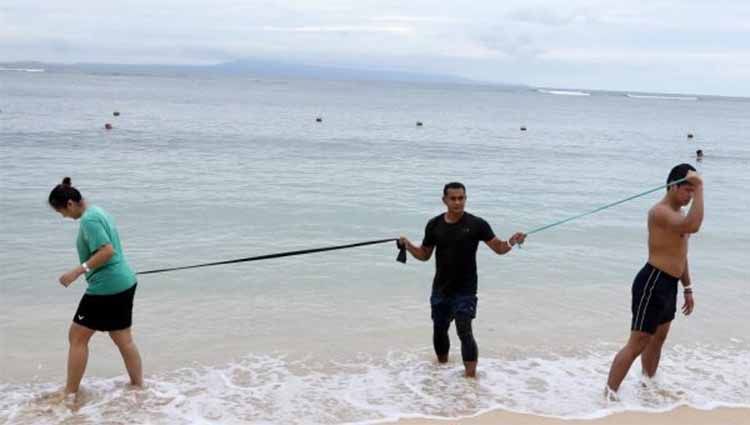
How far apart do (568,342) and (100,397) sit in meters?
4.36

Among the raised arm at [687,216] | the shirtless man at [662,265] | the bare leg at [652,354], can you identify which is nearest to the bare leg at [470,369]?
the shirtless man at [662,265]

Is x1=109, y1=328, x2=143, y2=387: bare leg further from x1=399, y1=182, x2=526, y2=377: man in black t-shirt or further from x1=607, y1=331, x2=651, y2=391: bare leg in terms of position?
x1=607, y1=331, x2=651, y2=391: bare leg

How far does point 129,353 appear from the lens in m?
5.94

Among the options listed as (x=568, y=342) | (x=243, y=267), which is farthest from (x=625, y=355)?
(x=243, y=267)

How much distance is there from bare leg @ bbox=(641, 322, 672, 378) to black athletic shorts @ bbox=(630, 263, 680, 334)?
0.36m

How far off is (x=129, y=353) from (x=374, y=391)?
1.90 metres

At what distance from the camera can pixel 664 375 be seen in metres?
6.75

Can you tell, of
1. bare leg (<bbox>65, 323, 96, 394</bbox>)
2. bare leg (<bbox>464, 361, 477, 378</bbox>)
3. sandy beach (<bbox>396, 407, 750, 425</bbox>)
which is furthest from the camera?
bare leg (<bbox>464, 361, 477, 378</bbox>)

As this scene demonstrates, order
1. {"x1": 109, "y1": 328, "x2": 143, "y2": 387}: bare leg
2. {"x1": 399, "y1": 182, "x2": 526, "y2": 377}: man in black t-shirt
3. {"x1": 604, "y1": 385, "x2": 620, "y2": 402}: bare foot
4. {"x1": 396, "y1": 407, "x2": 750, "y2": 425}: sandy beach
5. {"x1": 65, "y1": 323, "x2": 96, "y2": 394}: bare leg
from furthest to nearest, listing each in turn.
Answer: {"x1": 399, "y1": 182, "x2": 526, "y2": 377}: man in black t-shirt < {"x1": 604, "y1": 385, "x2": 620, "y2": 402}: bare foot < {"x1": 109, "y1": 328, "x2": 143, "y2": 387}: bare leg < {"x1": 65, "y1": 323, "x2": 96, "y2": 394}: bare leg < {"x1": 396, "y1": 407, "x2": 750, "y2": 425}: sandy beach

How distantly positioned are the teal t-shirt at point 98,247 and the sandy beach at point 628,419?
2.21m

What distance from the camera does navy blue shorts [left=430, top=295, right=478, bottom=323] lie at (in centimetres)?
624

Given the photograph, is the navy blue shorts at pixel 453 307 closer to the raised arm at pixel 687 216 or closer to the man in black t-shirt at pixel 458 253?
the man in black t-shirt at pixel 458 253

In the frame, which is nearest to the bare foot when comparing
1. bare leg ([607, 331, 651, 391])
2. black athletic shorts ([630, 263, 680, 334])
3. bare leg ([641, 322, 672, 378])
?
bare leg ([607, 331, 651, 391])

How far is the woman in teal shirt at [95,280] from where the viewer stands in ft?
17.6
